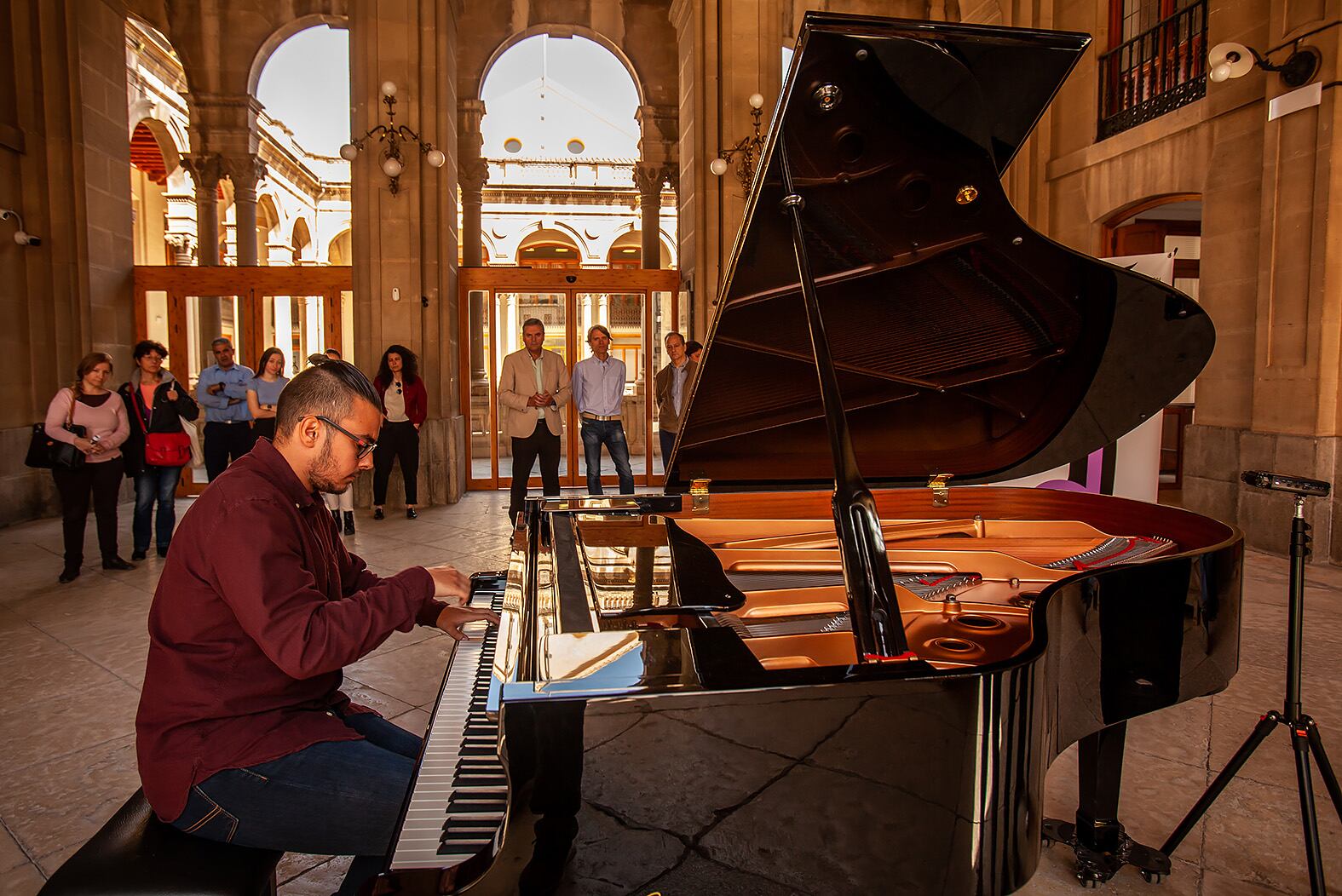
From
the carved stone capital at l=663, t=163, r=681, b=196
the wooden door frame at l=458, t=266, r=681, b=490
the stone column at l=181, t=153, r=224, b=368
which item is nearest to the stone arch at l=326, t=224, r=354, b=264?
the stone column at l=181, t=153, r=224, b=368

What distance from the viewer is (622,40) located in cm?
1086

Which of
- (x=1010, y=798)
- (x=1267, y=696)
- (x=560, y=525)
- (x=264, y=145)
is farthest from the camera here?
(x=264, y=145)

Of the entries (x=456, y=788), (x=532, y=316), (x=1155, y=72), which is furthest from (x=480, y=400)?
(x=456, y=788)

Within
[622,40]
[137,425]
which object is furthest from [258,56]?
[137,425]

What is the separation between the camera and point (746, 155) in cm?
828

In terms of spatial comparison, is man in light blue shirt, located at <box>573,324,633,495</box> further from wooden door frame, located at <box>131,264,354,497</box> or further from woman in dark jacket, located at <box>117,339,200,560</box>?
wooden door frame, located at <box>131,264,354,497</box>

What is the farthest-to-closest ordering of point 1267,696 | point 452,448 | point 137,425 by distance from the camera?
point 452,448 → point 137,425 → point 1267,696

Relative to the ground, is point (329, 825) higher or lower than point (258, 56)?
lower

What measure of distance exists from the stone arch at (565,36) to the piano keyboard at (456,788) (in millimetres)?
10818

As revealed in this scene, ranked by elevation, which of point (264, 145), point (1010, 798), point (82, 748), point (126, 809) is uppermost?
point (264, 145)

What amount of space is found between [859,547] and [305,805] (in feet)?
3.78

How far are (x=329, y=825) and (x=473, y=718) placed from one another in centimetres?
29

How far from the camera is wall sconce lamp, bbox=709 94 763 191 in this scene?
8.15 m

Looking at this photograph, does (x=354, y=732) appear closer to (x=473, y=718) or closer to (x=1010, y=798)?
(x=473, y=718)
